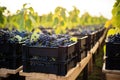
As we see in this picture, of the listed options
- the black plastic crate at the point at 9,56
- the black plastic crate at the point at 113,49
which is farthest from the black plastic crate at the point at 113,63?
the black plastic crate at the point at 9,56

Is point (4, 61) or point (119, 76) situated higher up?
point (4, 61)

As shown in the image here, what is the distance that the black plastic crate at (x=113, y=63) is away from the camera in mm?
3258

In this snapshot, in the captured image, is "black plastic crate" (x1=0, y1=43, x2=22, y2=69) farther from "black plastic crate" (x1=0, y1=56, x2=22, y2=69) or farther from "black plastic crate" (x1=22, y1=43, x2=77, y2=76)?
"black plastic crate" (x1=22, y1=43, x2=77, y2=76)

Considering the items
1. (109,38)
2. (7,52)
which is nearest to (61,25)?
→ (109,38)

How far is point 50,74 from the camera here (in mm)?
2812

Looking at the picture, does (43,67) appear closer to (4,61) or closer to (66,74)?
(66,74)

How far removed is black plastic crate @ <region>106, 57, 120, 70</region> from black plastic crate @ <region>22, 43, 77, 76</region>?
2.22ft

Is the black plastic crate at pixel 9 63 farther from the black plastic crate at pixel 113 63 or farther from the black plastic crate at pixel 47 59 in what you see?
the black plastic crate at pixel 113 63

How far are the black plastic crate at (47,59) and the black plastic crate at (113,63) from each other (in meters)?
0.68

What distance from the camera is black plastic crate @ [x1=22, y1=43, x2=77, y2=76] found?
109 inches

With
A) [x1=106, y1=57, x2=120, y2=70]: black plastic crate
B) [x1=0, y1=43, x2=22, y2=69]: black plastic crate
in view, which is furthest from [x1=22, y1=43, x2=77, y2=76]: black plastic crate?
[x1=106, y1=57, x2=120, y2=70]: black plastic crate

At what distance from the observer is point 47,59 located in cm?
285

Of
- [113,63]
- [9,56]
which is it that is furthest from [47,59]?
[113,63]

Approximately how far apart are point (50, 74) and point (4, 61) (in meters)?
0.89
